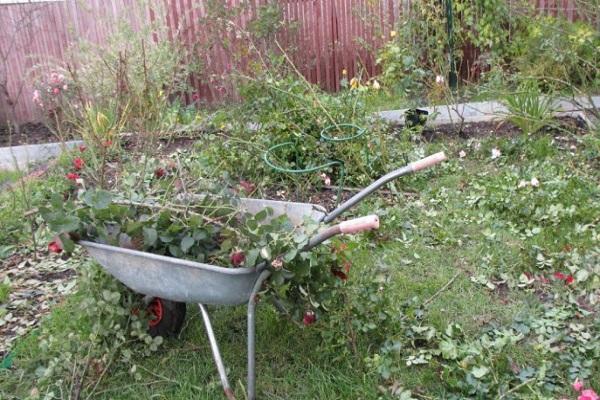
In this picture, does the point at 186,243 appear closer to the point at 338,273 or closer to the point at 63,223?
the point at 63,223

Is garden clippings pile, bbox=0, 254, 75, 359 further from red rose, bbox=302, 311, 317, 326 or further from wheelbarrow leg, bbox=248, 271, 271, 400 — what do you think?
red rose, bbox=302, 311, 317, 326

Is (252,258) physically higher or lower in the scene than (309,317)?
higher

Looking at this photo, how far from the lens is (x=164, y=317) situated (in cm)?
302

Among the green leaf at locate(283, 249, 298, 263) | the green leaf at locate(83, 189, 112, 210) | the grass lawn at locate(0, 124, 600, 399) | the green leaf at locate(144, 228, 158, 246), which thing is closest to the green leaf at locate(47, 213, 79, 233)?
A: the green leaf at locate(83, 189, 112, 210)

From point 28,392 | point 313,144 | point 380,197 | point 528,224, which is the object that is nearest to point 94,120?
point 313,144

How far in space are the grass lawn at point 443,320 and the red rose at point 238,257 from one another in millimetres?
591

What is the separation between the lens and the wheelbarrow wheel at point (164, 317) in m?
2.99

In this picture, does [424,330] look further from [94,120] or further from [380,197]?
[94,120]

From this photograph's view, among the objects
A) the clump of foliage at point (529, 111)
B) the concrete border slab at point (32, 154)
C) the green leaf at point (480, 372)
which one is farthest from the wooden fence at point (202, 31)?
the green leaf at point (480, 372)

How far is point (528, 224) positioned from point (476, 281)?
2.60 feet

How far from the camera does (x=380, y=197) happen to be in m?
4.58

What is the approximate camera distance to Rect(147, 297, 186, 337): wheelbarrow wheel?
2988 mm

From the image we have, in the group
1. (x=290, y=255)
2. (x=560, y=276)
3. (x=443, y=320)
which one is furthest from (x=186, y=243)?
(x=560, y=276)

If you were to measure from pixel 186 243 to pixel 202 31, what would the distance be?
600 centimetres
